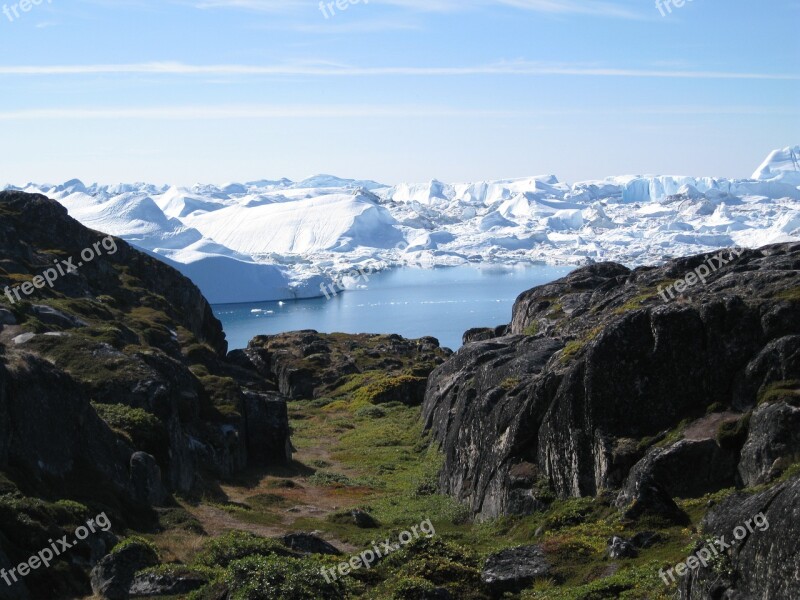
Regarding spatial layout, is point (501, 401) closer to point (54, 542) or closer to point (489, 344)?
point (489, 344)

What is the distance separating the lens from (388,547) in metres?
21.8

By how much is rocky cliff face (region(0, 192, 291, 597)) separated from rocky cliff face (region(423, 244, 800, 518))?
443 inches

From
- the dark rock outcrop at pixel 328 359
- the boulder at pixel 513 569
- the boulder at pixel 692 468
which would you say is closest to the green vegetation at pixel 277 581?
the boulder at pixel 513 569

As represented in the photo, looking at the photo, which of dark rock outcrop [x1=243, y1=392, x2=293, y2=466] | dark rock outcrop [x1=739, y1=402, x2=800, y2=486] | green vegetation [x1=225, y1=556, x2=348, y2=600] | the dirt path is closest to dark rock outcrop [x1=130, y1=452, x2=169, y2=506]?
the dirt path

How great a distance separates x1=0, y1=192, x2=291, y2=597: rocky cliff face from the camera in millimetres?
25812

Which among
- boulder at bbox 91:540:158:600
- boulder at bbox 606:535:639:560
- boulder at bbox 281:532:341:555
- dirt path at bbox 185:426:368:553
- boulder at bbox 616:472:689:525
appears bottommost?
dirt path at bbox 185:426:368:553

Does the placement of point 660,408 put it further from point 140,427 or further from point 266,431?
point 266,431

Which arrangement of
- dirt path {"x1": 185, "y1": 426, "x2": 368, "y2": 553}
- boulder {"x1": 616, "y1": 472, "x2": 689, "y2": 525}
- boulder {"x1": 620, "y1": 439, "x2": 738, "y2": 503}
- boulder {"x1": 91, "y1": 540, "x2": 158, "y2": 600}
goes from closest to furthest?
boulder {"x1": 91, "y1": 540, "x2": 158, "y2": 600} → boulder {"x1": 616, "y1": 472, "x2": 689, "y2": 525} → boulder {"x1": 620, "y1": 439, "x2": 738, "y2": 503} → dirt path {"x1": 185, "y1": 426, "x2": 368, "y2": 553}

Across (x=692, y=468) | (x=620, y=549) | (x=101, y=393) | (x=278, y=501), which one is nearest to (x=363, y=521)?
(x=278, y=501)

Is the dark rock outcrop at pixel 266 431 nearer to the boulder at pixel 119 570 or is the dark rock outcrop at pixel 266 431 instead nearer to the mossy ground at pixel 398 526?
the mossy ground at pixel 398 526

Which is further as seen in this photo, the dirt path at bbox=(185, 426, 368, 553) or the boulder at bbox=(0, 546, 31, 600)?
the dirt path at bbox=(185, 426, 368, 553)

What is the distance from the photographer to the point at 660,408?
1093 inches

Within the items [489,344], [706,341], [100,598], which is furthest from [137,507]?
[489,344]

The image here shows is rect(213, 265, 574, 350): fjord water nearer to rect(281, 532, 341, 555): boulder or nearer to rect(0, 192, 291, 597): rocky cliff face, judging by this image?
rect(0, 192, 291, 597): rocky cliff face
